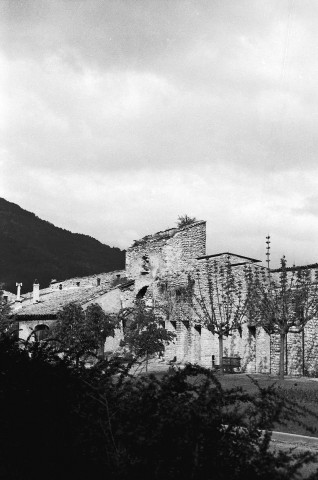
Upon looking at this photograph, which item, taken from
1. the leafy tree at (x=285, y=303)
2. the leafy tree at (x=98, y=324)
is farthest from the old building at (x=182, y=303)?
the leafy tree at (x=98, y=324)

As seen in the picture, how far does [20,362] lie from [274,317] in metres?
23.5

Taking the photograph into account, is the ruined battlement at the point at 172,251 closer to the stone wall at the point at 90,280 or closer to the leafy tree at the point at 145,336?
the leafy tree at the point at 145,336

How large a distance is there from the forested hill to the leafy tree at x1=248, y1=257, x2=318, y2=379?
4690 cm

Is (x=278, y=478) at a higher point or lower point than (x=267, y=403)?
lower

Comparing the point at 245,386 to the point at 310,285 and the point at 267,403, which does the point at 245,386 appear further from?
the point at 267,403

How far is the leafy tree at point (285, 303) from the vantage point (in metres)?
27.1

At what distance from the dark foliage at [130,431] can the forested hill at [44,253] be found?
228ft

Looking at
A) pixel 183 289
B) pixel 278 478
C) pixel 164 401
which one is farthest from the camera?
pixel 183 289

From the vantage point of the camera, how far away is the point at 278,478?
Result: 134 inches

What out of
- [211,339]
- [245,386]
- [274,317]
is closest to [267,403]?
[245,386]

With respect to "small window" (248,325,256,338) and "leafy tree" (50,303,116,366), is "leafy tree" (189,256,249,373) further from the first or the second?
"leafy tree" (50,303,116,366)

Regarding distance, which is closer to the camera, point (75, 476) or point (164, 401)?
point (75, 476)

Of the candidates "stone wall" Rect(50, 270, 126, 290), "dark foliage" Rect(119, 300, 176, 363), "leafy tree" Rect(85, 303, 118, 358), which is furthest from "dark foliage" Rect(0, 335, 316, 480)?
"stone wall" Rect(50, 270, 126, 290)

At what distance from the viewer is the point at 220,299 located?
1328 inches
